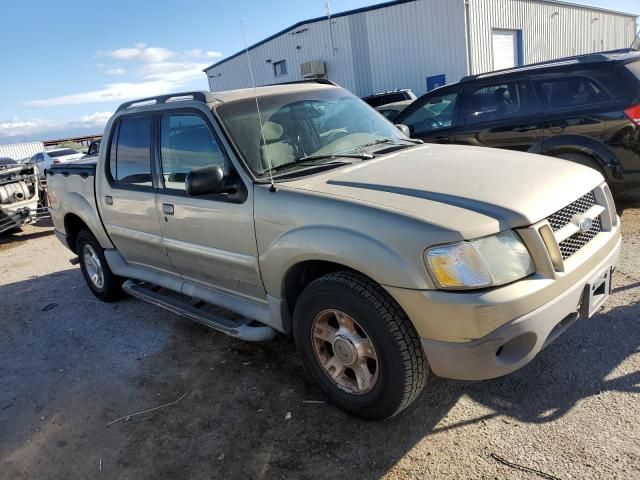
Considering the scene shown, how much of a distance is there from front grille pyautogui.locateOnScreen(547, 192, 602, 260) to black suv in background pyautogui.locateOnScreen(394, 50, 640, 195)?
2.86 metres

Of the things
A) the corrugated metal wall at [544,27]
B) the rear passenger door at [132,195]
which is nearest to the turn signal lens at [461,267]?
the rear passenger door at [132,195]

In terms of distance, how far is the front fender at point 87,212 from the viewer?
16.2 feet

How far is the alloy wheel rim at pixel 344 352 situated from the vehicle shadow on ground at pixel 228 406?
0.25 meters

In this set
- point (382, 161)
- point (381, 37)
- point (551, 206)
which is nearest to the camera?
point (551, 206)

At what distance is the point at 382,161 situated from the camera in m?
3.34

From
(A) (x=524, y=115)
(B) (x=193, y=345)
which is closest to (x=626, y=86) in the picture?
(A) (x=524, y=115)

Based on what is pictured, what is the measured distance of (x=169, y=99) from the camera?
4.03 m

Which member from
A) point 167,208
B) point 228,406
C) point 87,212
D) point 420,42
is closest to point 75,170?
point 87,212

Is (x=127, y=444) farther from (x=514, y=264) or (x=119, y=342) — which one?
(x=514, y=264)

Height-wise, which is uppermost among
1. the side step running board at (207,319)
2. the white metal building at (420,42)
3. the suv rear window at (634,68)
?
the white metal building at (420,42)

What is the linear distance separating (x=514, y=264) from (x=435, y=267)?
38cm

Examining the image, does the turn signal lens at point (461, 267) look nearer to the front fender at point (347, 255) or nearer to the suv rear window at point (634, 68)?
the front fender at point (347, 255)

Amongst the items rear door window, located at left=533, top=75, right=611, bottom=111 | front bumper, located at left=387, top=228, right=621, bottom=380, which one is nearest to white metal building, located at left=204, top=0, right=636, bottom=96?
rear door window, located at left=533, top=75, right=611, bottom=111

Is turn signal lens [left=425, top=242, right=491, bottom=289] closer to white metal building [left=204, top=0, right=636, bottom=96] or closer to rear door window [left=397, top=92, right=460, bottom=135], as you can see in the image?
rear door window [left=397, top=92, right=460, bottom=135]
